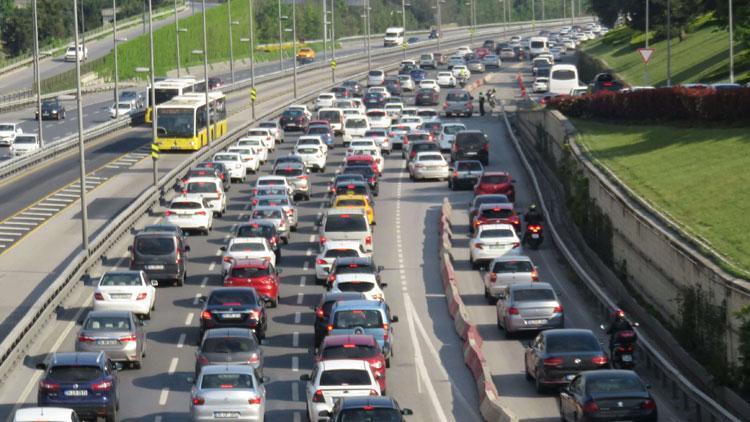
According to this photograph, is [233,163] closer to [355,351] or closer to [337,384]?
[355,351]

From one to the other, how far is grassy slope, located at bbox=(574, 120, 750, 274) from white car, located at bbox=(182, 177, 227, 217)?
46.2 ft

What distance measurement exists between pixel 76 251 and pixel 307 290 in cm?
929

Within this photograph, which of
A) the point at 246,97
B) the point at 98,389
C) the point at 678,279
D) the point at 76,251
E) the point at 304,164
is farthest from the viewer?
the point at 246,97

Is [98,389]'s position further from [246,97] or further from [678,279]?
[246,97]

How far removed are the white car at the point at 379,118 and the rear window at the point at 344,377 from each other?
63.0 metres

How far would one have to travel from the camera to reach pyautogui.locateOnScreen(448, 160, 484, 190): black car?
71.5m

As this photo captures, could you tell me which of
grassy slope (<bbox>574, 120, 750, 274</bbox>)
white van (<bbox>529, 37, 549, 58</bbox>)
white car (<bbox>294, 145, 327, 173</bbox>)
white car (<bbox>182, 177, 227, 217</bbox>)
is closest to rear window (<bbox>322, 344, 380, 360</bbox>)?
grassy slope (<bbox>574, 120, 750, 274</bbox>)

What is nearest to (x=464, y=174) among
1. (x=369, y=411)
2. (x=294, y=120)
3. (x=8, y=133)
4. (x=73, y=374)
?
(x=294, y=120)

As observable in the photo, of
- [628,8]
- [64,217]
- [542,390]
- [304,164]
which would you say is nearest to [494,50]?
[628,8]

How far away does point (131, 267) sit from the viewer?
50.7m

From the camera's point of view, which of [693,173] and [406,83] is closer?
[693,173]

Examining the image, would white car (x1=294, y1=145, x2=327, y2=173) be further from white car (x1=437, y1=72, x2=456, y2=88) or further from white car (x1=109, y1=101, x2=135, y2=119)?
white car (x1=437, y1=72, x2=456, y2=88)

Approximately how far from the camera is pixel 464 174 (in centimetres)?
7150

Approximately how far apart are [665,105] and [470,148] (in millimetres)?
14598
